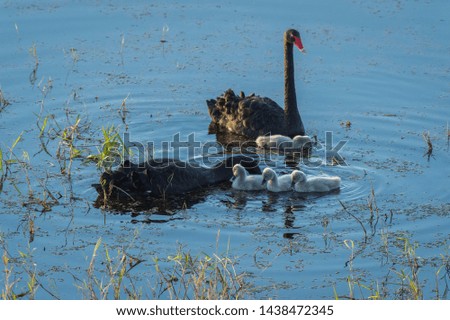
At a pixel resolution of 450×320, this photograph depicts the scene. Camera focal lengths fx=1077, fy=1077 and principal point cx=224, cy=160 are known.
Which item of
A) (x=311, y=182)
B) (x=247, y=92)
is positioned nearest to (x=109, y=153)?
(x=311, y=182)

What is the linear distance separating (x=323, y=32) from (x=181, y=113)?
7.49 ft

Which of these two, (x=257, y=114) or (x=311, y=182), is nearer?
(x=311, y=182)

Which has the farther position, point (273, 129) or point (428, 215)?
point (273, 129)

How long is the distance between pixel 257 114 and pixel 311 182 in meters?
1.83

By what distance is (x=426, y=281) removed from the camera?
7.34 m

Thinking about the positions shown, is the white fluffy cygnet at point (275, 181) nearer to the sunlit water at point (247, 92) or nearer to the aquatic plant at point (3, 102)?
the sunlit water at point (247, 92)

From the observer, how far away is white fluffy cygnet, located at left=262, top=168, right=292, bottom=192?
354 inches

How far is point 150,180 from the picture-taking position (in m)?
8.86

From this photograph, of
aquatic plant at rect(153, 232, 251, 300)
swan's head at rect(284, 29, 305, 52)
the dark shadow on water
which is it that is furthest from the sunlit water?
swan's head at rect(284, 29, 305, 52)

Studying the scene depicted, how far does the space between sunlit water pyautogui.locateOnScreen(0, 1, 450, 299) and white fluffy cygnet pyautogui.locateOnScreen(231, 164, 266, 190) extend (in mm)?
72

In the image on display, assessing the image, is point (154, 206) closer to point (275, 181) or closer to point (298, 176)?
point (275, 181)

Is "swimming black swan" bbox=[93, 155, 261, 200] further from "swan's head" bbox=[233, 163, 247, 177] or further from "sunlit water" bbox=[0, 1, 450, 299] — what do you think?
"swan's head" bbox=[233, 163, 247, 177]
